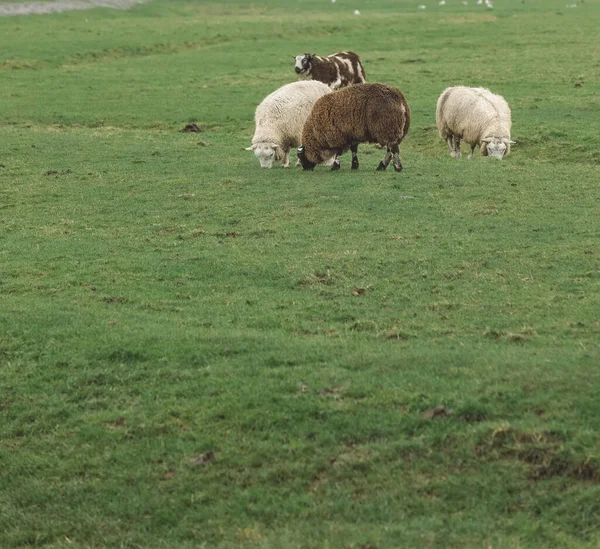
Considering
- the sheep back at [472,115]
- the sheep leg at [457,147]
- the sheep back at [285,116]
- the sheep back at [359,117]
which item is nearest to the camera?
the sheep back at [359,117]

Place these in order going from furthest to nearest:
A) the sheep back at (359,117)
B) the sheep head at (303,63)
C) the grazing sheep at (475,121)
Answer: the sheep head at (303,63) < the grazing sheep at (475,121) < the sheep back at (359,117)

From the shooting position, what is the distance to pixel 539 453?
7.17 m

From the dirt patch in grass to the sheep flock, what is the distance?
10.6 meters

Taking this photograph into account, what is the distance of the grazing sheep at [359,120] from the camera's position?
56.7 ft

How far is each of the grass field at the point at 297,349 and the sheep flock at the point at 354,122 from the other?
540mm

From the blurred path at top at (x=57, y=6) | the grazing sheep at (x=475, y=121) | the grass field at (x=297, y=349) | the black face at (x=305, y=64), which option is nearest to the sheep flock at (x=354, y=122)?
the grazing sheep at (x=475, y=121)

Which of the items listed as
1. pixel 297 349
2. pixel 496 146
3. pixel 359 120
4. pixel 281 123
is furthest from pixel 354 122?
pixel 297 349

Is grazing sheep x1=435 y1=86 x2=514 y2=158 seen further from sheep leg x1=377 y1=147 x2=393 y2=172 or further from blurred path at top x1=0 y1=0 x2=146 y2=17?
blurred path at top x1=0 y1=0 x2=146 y2=17

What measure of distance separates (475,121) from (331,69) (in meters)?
7.66

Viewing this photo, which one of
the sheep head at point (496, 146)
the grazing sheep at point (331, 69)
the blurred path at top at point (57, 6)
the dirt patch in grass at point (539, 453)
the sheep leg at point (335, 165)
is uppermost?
the blurred path at top at point (57, 6)

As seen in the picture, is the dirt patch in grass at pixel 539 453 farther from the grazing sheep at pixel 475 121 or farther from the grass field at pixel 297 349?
the grazing sheep at pixel 475 121

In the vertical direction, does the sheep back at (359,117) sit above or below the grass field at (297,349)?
above

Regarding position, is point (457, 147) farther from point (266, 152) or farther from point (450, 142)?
point (266, 152)

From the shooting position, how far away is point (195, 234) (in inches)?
549
